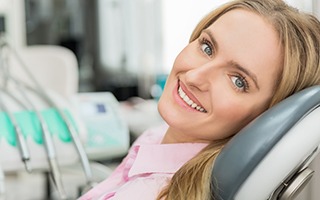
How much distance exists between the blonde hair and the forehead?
0.01 metres

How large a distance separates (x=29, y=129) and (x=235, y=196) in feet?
2.54

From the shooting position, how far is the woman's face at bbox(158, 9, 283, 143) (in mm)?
969

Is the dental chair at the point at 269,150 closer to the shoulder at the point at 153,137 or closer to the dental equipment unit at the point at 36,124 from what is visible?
the shoulder at the point at 153,137

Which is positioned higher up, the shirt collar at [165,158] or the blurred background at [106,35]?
the shirt collar at [165,158]

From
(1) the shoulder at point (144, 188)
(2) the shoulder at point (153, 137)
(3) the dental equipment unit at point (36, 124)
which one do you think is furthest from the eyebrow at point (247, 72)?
(3) the dental equipment unit at point (36, 124)

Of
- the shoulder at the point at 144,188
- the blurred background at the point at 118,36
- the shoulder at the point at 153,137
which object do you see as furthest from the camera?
the blurred background at the point at 118,36

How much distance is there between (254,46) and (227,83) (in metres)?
0.08

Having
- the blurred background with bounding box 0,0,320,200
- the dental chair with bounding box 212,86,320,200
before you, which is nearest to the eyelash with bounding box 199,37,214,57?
the dental chair with bounding box 212,86,320,200

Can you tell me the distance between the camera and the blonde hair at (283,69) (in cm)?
90

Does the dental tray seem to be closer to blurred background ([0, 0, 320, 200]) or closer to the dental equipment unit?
the dental equipment unit

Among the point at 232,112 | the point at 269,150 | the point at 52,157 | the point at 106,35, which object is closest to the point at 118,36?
the point at 106,35

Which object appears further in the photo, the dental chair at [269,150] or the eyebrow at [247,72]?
the eyebrow at [247,72]

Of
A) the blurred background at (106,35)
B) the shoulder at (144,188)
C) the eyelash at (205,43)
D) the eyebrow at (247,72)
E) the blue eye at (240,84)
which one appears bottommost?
the blurred background at (106,35)

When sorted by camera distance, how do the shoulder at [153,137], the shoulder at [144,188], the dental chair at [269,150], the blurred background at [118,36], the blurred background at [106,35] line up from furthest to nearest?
the blurred background at [106,35] → the blurred background at [118,36] → the shoulder at [153,137] → the shoulder at [144,188] → the dental chair at [269,150]
